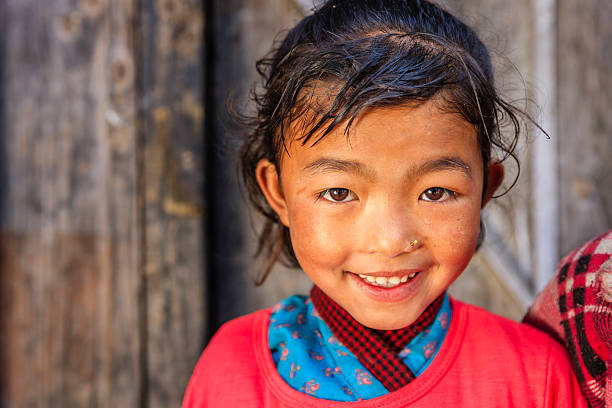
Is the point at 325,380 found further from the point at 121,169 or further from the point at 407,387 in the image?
the point at 121,169

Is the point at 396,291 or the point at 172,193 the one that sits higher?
the point at 172,193

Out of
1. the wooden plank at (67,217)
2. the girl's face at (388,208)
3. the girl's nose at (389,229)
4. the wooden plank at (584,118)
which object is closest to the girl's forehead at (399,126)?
the girl's face at (388,208)

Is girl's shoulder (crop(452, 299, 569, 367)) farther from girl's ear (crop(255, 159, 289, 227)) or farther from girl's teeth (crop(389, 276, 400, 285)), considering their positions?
girl's ear (crop(255, 159, 289, 227))

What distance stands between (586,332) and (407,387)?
0.31 meters

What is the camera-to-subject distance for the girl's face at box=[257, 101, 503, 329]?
854 millimetres

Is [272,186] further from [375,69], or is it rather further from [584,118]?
[584,118]

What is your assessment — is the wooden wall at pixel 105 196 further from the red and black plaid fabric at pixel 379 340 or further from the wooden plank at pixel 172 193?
the red and black plaid fabric at pixel 379 340

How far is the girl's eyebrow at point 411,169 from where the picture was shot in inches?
33.7

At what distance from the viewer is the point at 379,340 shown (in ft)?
3.27

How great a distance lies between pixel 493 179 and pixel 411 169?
0.30m

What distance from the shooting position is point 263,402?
3.21 ft

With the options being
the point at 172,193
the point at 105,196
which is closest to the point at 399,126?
the point at 172,193

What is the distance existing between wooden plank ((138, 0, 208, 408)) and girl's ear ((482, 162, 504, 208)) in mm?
885

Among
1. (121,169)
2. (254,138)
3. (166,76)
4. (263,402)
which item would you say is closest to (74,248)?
(121,169)
